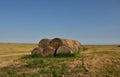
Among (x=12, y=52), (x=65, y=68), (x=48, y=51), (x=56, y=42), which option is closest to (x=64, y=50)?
(x=48, y=51)

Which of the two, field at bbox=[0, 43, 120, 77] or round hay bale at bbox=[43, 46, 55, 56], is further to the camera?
round hay bale at bbox=[43, 46, 55, 56]

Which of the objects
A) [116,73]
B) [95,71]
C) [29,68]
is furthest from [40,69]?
[116,73]

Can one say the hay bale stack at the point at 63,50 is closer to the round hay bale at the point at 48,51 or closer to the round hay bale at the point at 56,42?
the round hay bale at the point at 48,51

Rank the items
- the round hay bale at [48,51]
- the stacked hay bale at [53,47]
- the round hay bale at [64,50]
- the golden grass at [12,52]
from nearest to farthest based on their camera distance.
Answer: the round hay bale at [64,50]
the stacked hay bale at [53,47]
the round hay bale at [48,51]
the golden grass at [12,52]

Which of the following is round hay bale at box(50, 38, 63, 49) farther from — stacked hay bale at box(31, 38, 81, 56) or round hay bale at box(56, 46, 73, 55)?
round hay bale at box(56, 46, 73, 55)

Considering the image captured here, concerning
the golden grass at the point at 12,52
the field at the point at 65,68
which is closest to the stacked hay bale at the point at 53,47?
the field at the point at 65,68

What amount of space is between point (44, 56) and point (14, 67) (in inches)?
189

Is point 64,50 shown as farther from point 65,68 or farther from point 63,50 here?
point 65,68

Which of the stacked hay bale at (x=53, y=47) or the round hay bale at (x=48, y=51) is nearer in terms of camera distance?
the stacked hay bale at (x=53, y=47)

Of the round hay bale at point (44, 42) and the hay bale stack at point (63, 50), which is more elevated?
the round hay bale at point (44, 42)

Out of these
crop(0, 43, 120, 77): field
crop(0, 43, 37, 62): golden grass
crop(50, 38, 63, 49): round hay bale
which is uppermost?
crop(50, 38, 63, 49): round hay bale

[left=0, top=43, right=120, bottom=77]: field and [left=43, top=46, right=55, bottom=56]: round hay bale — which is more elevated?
[left=43, top=46, right=55, bottom=56]: round hay bale

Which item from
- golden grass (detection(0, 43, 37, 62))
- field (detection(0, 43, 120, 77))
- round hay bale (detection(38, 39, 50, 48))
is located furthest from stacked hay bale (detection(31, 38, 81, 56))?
golden grass (detection(0, 43, 37, 62))

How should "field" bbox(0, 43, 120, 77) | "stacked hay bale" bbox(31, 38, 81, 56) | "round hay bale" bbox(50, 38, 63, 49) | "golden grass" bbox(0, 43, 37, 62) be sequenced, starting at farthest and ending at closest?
"golden grass" bbox(0, 43, 37, 62) < "round hay bale" bbox(50, 38, 63, 49) < "stacked hay bale" bbox(31, 38, 81, 56) < "field" bbox(0, 43, 120, 77)
